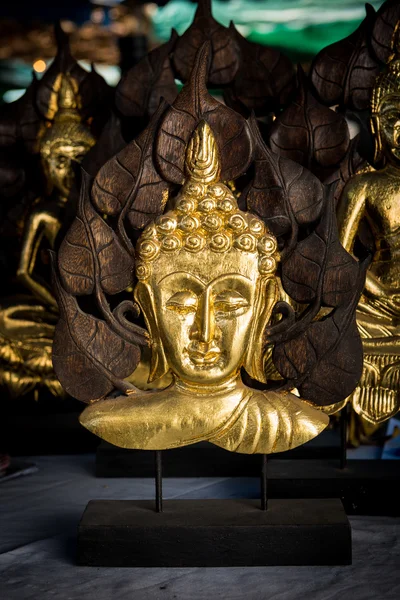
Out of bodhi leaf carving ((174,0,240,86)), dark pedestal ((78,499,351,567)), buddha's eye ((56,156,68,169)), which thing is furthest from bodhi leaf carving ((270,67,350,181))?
dark pedestal ((78,499,351,567))

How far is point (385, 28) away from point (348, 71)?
17cm

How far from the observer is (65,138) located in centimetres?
353

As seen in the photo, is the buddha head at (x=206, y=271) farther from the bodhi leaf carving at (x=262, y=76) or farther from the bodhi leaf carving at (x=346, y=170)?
the bodhi leaf carving at (x=262, y=76)

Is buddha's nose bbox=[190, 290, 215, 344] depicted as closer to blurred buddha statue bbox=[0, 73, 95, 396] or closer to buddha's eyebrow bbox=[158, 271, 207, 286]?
buddha's eyebrow bbox=[158, 271, 207, 286]

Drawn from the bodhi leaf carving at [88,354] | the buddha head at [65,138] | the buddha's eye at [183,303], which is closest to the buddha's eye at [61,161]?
the buddha head at [65,138]

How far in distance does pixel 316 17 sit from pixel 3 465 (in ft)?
11.1

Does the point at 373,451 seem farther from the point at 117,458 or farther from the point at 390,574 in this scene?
the point at 390,574

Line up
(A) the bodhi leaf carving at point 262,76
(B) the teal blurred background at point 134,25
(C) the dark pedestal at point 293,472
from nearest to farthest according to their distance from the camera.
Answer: (C) the dark pedestal at point 293,472
(A) the bodhi leaf carving at point 262,76
(B) the teal blurred background at point 134,25

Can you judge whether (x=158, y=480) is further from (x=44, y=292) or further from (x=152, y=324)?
(x=44, y=292)

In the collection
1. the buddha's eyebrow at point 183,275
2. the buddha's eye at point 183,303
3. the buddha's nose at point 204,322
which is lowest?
the buddha's nose at point 204,322

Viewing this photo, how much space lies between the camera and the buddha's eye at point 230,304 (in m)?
2.32

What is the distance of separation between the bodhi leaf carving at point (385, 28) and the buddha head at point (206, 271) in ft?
3.12

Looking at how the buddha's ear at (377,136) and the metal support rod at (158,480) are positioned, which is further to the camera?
the buddha's ear at (377,136)

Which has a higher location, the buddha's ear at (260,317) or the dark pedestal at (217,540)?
the buddha's ear at (260,317)
